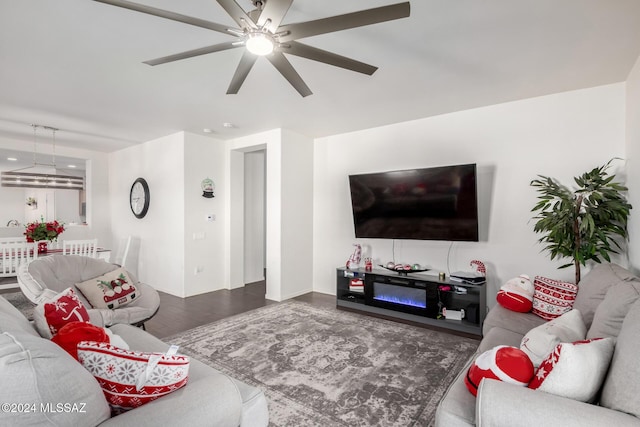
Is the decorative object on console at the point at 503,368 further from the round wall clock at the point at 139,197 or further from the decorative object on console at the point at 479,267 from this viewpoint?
the round wall clock at the point at 139,197

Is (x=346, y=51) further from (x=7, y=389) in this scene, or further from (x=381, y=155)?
(x=7, y=389)

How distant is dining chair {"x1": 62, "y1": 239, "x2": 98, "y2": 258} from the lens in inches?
169

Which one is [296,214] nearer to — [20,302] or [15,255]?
[15,255]

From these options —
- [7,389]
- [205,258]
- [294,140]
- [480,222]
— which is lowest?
[205,258]

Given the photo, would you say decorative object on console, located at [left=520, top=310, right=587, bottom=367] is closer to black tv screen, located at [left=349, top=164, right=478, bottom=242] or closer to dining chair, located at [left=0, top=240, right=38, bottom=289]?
black tv screen, located at [left=349, top=164, right=478, bottom=242]

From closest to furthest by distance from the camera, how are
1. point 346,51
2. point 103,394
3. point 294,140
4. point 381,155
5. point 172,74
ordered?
1. point 103,394
2. point 346,51
3. point 172,74
4. point 381,155
5. point 294,140

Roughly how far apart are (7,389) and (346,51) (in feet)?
8.57

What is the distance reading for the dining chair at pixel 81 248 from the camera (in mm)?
4305

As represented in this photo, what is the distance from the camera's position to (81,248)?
445 centimetres

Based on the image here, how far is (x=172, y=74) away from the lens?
286 centimetres

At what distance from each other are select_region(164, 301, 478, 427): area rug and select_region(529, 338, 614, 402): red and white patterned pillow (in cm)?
98

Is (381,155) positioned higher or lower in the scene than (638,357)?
higher

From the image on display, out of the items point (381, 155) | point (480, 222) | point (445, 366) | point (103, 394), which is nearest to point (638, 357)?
point (445, 366)

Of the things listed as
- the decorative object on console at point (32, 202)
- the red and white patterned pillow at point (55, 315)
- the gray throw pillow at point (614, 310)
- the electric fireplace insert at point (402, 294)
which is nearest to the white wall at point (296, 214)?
the electric fireplace insert at point (402, 294)
